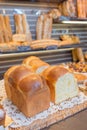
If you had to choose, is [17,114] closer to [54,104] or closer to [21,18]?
[54,104]

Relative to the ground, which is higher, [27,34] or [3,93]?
[27,34]

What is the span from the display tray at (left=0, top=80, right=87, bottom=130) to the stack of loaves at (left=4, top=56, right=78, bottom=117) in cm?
3

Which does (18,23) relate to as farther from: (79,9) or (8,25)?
(79,9)

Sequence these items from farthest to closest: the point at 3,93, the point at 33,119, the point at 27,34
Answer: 1. the point at 27,34
2. the point at 3,93
3. the point at 33,119

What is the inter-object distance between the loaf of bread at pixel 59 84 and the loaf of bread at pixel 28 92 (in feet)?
0.25

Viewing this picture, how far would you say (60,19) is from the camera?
1.55 m

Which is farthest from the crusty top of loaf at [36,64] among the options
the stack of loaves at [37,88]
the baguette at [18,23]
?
the baguette at [18,23]

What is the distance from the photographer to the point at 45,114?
982 mm

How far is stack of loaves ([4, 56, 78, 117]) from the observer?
3.16ft

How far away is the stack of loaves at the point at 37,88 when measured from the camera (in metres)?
0.96

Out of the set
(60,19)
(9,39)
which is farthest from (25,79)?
(60,19)

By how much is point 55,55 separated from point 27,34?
0.53 meters

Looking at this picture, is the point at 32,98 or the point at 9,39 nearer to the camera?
the point at 32,98

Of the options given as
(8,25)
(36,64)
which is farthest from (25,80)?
(8,25)
